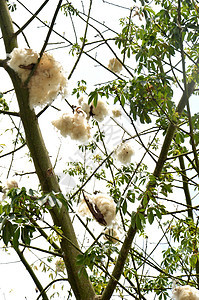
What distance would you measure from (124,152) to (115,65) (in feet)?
2.63

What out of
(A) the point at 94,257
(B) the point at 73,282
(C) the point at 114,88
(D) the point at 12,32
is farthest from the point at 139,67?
(B) the point at 73,282

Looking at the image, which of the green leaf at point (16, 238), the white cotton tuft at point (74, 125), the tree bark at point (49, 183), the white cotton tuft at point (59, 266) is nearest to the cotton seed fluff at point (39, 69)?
the white cotton tuft at point (74, 125)

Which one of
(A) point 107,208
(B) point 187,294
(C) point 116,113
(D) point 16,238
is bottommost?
(B) point 187,294

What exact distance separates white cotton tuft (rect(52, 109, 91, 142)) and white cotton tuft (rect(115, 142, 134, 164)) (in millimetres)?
353

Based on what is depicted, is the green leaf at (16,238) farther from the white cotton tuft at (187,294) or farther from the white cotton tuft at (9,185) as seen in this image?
the white cotton tuft at (187,294)

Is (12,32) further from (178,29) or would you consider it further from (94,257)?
(94,257)

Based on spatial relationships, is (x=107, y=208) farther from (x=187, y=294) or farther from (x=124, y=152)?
(x=187, y=294)

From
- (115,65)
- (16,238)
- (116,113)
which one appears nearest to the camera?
(16,238)

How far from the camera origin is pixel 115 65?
2.48 metres

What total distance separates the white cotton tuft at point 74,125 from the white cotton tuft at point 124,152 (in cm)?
35

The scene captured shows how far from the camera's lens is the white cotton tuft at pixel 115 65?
247 cm

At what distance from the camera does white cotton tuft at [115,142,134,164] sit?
201 centimetres

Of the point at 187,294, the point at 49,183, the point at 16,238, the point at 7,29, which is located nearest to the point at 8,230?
the point at 16,238

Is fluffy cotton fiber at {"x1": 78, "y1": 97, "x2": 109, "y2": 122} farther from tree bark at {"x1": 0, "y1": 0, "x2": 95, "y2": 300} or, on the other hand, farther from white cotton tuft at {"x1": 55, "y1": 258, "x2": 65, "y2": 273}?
white cotton tuft at {"x1": 55, "y1": 258, "x2": 65, "y2": 273}
